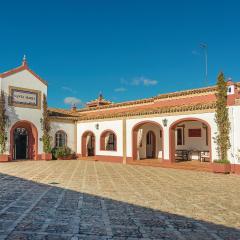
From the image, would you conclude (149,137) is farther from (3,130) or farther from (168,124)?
(3,130)

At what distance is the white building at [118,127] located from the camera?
18.6 m

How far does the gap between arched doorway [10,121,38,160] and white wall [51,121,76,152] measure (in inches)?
67.8

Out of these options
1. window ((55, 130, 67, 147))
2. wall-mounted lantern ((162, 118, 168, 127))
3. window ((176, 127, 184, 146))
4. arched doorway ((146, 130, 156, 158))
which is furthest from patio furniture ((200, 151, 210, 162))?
window ((55, 130, 67, 147))

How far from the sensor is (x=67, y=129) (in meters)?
24.9

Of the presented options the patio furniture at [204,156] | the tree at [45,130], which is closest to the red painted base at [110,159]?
the tree at [45,130]

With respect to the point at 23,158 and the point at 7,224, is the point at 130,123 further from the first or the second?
the point at 7,224

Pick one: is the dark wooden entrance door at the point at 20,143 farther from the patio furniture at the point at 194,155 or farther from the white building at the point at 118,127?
the patio furniture at the point at 194,155

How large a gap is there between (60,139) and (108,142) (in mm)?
4073

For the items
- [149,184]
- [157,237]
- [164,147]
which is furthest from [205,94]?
[157,237]

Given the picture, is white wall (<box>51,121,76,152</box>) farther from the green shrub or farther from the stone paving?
the stone paving

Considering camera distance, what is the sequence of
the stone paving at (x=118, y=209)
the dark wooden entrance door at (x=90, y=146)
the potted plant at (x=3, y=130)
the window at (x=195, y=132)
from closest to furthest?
the stone paving at (x=118, y=209)
the potted plant at (x=3, y=130)
the window at (x=195, y=132)
the dark wooden entrance door at (x=90, y=146)

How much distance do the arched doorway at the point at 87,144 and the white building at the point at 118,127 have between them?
0.09 metres

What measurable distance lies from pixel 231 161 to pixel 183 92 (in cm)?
723

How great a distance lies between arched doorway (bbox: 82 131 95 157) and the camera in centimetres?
2488
